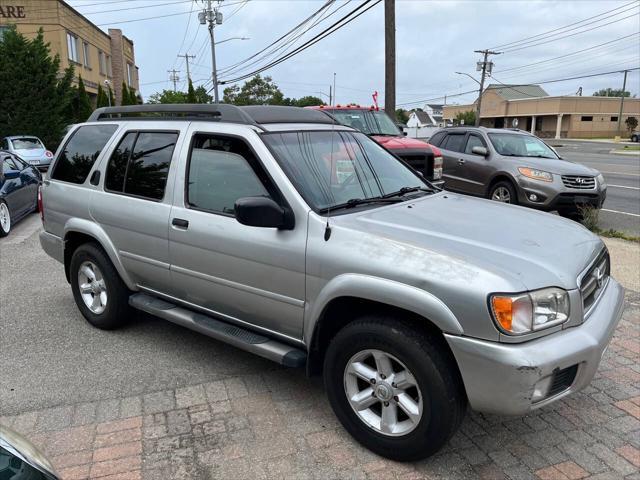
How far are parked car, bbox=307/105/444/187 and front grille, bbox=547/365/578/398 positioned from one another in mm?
6647

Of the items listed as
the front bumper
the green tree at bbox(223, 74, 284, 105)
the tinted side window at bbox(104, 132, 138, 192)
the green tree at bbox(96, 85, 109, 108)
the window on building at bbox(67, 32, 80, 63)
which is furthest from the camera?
the green tree at bbox(223, 74, 284, 105)

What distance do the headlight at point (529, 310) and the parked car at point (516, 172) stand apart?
725cm

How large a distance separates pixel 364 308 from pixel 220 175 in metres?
1.41

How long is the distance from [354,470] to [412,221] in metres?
1.42

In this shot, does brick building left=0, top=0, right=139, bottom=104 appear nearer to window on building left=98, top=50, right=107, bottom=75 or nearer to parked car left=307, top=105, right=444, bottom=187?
window on building left=98, top=50, right=107, bottom=75

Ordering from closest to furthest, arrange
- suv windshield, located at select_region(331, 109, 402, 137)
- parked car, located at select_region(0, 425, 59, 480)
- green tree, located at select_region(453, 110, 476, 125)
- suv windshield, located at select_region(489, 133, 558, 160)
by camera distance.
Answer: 1. parked car, located at select_region(0, 425, 59, 480)
2. suv windshield, located at select_region(331, 109, 402, 137)
3. suv windshield, located at select_region(489, 133, 558, 160)
4. green tree, located at select_region(453, 110, 476, 125)

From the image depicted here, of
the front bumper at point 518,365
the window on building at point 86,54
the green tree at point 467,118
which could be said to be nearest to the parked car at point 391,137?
the front bumper at point 518,365

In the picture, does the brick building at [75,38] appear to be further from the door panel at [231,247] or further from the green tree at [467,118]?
the green tree at [467,118]

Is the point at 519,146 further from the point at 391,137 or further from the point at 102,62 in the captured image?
the point at 102,62

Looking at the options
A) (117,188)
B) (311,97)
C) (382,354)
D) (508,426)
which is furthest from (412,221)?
(311,97)

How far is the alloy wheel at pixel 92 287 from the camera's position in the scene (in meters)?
4.69

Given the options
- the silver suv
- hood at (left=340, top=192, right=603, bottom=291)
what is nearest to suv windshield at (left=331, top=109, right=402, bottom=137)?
the silver suv

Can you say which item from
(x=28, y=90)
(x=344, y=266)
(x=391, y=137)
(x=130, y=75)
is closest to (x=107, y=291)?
(x=344, y=266)

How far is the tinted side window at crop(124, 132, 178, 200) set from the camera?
4.04 m
